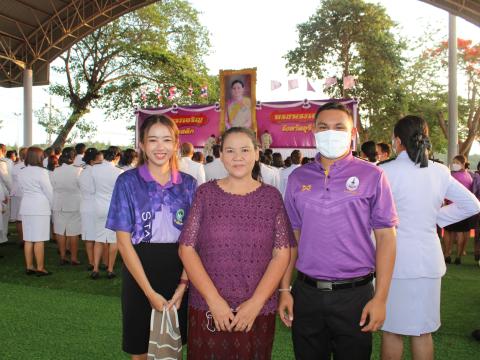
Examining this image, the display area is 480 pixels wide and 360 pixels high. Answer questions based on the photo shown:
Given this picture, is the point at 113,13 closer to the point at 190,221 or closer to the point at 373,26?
the point at 373,26

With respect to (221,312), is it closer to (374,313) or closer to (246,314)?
(246,314)

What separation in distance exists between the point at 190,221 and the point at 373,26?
68.2 ft

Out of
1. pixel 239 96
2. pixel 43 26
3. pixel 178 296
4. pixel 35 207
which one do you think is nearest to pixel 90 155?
pixel 35 207

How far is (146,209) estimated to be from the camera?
2201 millimetres

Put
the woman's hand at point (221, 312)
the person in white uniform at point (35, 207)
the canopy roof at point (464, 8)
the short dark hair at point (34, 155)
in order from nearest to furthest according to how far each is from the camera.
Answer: the woman's hand at point (221, 312) < the short dark hair at point (34, 155) < the person in white uniform at point (35, 207) < the canopy roof at point (464, 8)

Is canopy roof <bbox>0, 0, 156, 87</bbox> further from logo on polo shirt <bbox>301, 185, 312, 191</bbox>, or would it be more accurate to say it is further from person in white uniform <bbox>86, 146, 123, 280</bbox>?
logo on polo shirt <bbox>301, 185, 312, 191</bbox>

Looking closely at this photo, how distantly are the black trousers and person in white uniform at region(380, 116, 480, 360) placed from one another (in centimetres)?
45

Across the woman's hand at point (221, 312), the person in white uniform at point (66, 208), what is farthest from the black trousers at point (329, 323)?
the person in white uniform at point (66, 208)

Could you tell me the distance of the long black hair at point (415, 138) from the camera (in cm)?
237

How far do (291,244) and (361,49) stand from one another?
20.7m

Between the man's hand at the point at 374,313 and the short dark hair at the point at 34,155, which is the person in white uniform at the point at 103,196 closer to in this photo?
the short dark hair at the point at 34,155

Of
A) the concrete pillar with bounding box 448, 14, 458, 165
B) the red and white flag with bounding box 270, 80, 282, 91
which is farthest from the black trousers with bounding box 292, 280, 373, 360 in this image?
the red and white flag with bounding box 270, 80, 282, 91

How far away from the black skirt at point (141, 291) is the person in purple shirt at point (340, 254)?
53 cm

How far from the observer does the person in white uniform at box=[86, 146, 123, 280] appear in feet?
19.1
